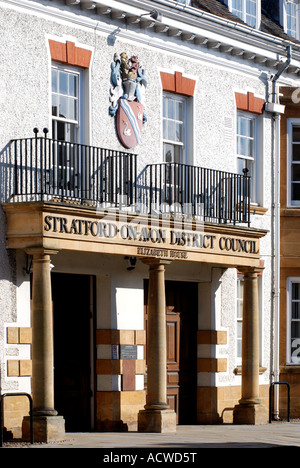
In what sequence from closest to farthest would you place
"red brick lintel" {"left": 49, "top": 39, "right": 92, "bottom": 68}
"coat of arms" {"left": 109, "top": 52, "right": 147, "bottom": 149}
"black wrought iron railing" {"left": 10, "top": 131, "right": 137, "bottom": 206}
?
"black wrought iron railing" {"left": 10, "top": 131, "right": 137, "bottom": 206} < "red brick lintel" {"left": 49, "top": 39, "right": 92, "bottom": 68} < "coat of arms" {"left": 109, "top": 52, "right": 147, "bottom": 149}

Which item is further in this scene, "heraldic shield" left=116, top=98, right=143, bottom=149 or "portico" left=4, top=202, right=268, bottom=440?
"heraldic shield" left=116, top=98, right=143, bottom=149

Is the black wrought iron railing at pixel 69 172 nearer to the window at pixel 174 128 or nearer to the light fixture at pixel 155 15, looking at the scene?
the window at pixel 174 128

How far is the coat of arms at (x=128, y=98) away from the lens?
2280 cm

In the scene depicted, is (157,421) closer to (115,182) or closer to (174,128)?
(115,182)

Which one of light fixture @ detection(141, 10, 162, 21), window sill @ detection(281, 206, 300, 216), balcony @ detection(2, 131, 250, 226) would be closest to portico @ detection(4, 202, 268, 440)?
balcony @ detection(2, 131, 250, 226)

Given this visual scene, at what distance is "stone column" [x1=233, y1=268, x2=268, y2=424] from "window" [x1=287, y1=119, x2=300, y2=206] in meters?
2.85

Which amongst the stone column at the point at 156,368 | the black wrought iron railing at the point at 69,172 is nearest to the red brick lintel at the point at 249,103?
the black wrought iron railing at the point at 69,172

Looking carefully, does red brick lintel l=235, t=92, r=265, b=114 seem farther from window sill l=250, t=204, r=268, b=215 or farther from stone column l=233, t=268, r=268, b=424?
stone column l=233, t=268, r=268, b=424

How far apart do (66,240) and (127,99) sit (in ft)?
11.7

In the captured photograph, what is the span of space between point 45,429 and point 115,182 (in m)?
4.33

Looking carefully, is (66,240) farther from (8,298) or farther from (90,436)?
(90,436)

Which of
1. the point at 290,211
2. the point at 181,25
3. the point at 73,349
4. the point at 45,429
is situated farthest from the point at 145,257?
the point at 290,211

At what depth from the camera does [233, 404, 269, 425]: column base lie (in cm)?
2450

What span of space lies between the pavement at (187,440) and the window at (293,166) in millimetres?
5122
